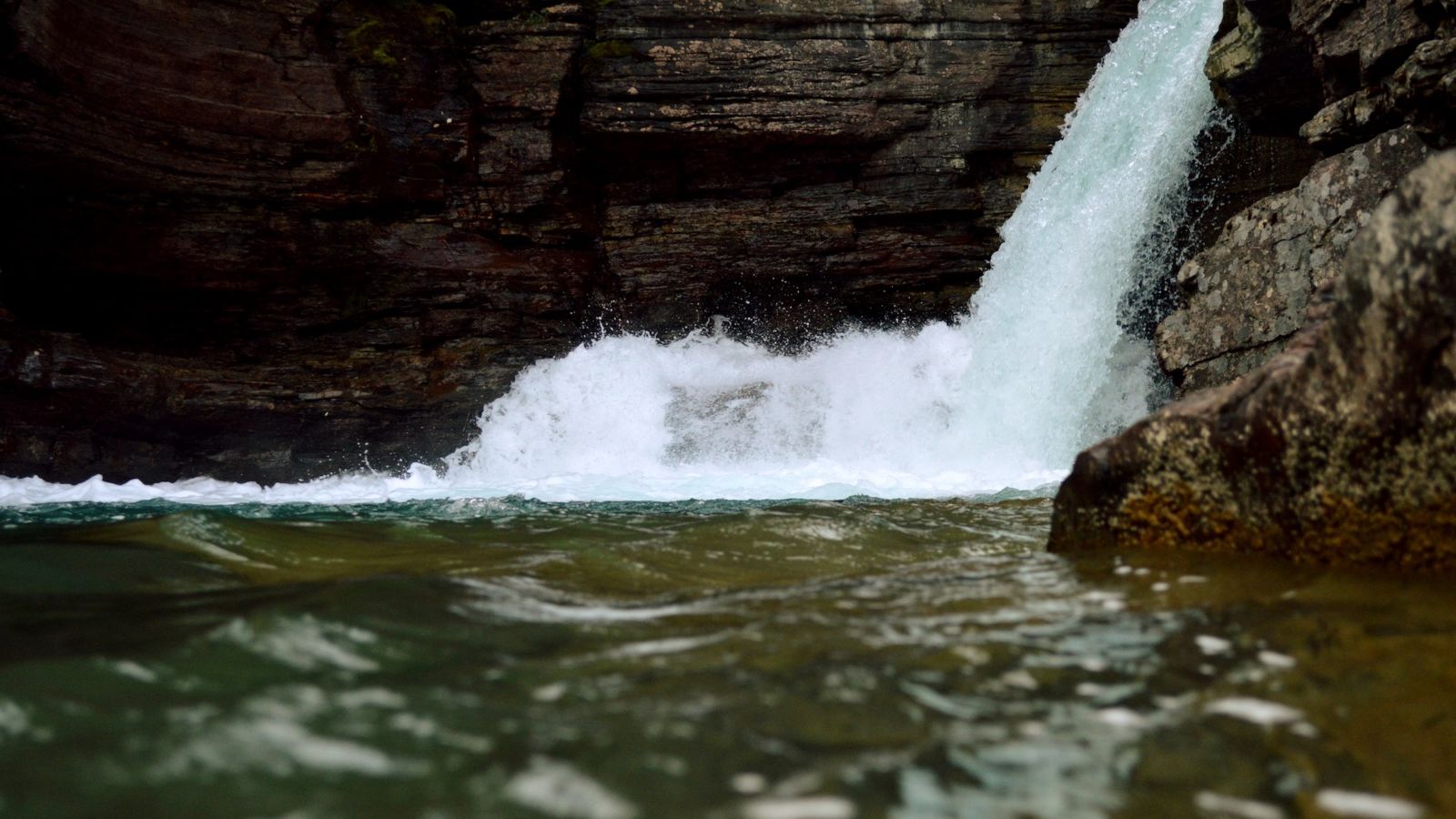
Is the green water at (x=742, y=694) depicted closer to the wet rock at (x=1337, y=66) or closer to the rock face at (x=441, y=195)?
the wet rock at (x=1337, y=66)

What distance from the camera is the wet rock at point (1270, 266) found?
820cm

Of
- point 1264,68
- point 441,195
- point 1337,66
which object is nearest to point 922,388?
point 1264,68

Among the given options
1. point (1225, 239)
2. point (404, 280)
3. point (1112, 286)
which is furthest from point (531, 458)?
point (1225, 239)

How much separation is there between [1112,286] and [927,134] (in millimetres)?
3659

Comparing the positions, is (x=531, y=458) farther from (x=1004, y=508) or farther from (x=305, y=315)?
(x=1004, y=508)

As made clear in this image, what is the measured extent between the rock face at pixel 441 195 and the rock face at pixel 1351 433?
1071cm

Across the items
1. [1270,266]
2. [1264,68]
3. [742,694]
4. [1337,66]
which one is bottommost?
[742,694]

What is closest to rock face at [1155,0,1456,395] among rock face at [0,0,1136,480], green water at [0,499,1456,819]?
rock face at [0,0,1136,480]

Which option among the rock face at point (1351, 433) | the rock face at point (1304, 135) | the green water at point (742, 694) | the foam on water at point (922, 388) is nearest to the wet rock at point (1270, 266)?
the rock face at point (1304, 135)

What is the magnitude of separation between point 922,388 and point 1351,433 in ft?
35.0

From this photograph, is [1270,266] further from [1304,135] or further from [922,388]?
[922,388]

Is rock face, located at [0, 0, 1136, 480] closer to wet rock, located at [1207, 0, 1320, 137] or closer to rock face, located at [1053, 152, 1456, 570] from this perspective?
wet rock, located at [1207, 0, 1320, 137]

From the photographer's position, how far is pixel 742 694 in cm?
193

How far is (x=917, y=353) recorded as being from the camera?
14.1 m
